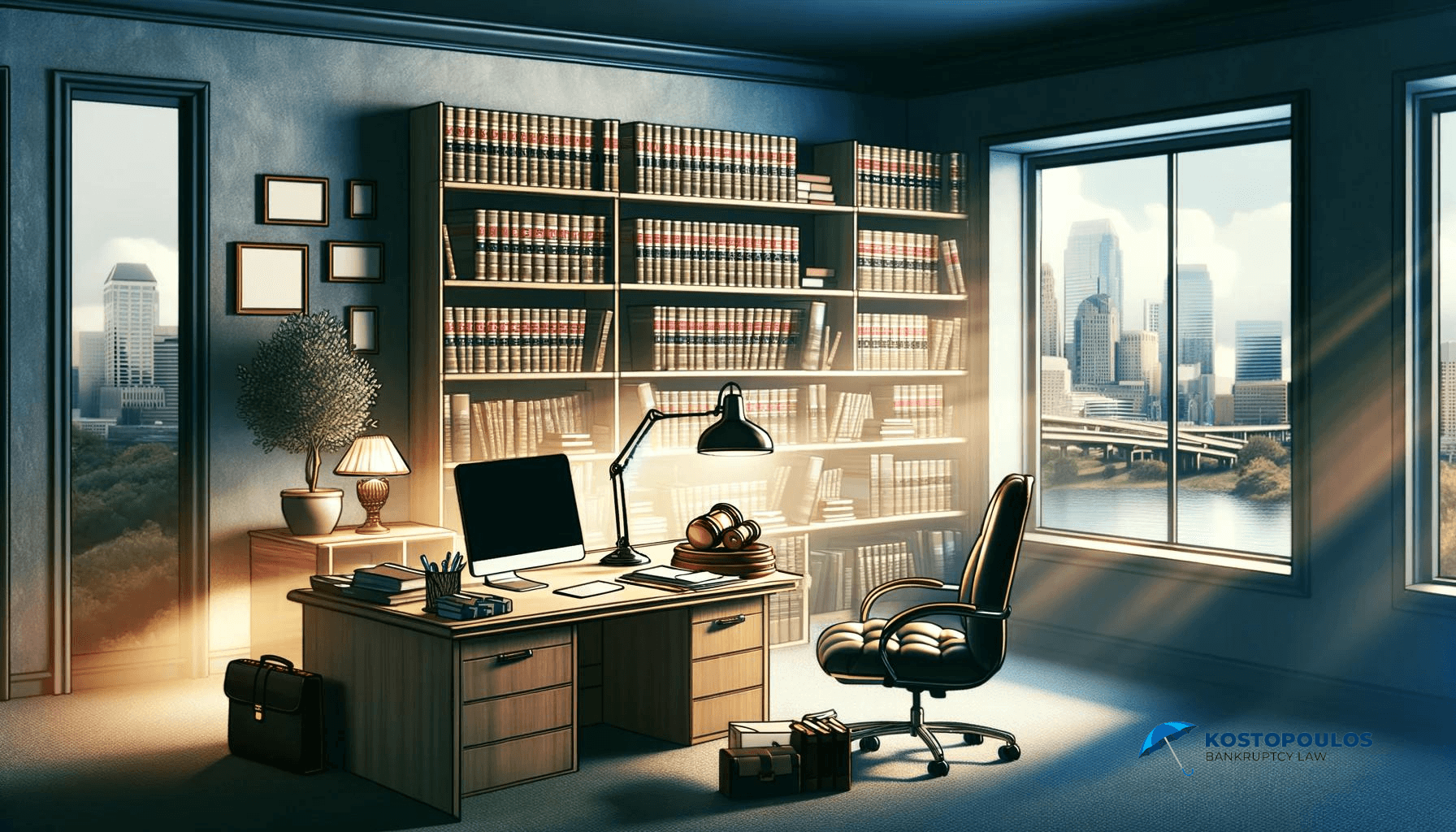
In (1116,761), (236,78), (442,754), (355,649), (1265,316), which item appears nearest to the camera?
(442,754)

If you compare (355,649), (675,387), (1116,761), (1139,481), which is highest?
(675,387)

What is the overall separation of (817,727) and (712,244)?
286cm

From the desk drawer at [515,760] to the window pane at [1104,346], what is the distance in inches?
137

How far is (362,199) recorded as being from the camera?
6.19 m

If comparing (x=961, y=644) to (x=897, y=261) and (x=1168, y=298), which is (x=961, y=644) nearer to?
(x=1168, y=298)

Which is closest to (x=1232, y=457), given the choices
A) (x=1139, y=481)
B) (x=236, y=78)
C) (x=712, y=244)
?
(x=1139, y=481)

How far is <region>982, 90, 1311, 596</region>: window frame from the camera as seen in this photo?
19.4 ft

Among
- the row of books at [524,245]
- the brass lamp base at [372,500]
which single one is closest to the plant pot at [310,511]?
the brass lamp base at [372,500]

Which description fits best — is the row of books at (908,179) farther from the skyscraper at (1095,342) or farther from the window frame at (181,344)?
the window frame at (181,344)

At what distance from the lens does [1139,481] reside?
6863mm

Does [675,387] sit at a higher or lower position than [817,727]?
higher

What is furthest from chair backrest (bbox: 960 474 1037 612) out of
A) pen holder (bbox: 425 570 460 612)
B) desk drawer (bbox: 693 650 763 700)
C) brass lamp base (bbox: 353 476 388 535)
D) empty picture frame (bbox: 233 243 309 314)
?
empty picture frame (bbox: 233 243 309 314)

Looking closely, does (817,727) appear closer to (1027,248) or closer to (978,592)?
(978,592)

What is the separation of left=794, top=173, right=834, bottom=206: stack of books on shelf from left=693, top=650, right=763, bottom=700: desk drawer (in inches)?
109
